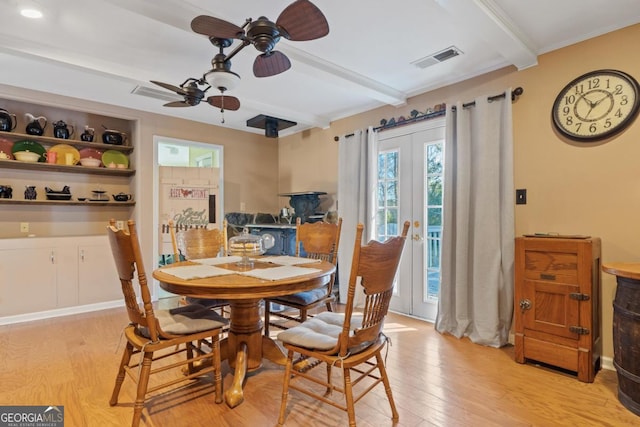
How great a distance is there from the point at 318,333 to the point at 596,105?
8.55 feet

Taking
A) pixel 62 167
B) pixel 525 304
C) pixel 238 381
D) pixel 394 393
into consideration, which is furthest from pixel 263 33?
pixel 62 167

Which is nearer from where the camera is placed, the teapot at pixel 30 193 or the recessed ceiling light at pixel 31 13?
the recessed ceiling light at pixel 31 13

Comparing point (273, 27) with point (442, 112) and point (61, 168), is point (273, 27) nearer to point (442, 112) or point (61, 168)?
point (442, 112)

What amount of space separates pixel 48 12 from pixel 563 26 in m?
3.60

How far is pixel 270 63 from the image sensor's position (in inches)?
86.8

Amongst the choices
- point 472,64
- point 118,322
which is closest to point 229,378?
point 118,322

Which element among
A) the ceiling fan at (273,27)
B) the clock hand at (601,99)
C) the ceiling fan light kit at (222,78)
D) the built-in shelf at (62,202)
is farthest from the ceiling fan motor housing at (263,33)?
the built-in shelf at (62,202)

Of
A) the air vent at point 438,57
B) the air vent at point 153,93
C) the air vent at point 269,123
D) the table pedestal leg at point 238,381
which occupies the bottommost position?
the table pedestal leg at point 238,381

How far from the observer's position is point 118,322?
360 centimetres

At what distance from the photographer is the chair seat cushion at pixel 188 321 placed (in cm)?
186

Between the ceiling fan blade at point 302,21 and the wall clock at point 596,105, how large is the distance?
2065 mm

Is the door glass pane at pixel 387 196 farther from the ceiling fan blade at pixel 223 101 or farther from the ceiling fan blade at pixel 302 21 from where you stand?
the ceiling fan blade at pixel 302 21

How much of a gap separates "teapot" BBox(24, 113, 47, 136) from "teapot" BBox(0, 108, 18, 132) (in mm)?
126

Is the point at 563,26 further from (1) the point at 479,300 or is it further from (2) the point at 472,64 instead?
(1) the point at 479,300
